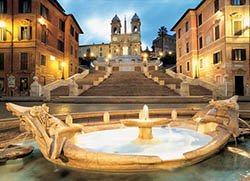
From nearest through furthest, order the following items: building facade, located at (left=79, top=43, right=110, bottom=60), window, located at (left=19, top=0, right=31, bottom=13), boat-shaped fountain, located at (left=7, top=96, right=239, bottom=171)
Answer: boat-shaped fountain, located at (left=7, top=96, right=239, bottom=171) → window, located at (left=19, top=0, right=31, bottom=13) → building facade, located at (left=79, top=43, right=110, bottom=60)

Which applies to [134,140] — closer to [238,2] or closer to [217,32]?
[217,32]

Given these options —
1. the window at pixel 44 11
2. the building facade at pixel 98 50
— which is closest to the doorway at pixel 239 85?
the window at pixel 44 11

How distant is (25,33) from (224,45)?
94.0 feet

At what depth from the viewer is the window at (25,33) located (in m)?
23.1

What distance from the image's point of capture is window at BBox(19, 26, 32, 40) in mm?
23062

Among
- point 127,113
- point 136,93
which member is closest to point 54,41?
point 136,93

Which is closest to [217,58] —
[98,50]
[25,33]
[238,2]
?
[238,2]

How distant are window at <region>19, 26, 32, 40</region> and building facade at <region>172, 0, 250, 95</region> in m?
26.6

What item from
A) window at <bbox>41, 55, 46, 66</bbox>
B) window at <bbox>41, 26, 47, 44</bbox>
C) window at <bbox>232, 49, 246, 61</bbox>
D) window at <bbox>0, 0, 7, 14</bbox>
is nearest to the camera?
window at <bbox>232, 49, 246, 61</bbox>

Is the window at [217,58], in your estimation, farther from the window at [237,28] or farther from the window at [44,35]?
the window at [44,35]

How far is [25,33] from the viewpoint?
23.3 meters

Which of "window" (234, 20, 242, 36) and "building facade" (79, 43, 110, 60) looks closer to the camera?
"window" (234, 20, 242, 36)

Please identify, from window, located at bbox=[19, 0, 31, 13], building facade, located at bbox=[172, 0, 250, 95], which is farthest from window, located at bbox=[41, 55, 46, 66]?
building facade, located at bbox=[172, 0, 250, 95]

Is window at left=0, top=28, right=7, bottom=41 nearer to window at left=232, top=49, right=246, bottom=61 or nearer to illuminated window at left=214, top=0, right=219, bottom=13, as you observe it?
illuminated window at left=214, top=0, right=219, bottom=13
